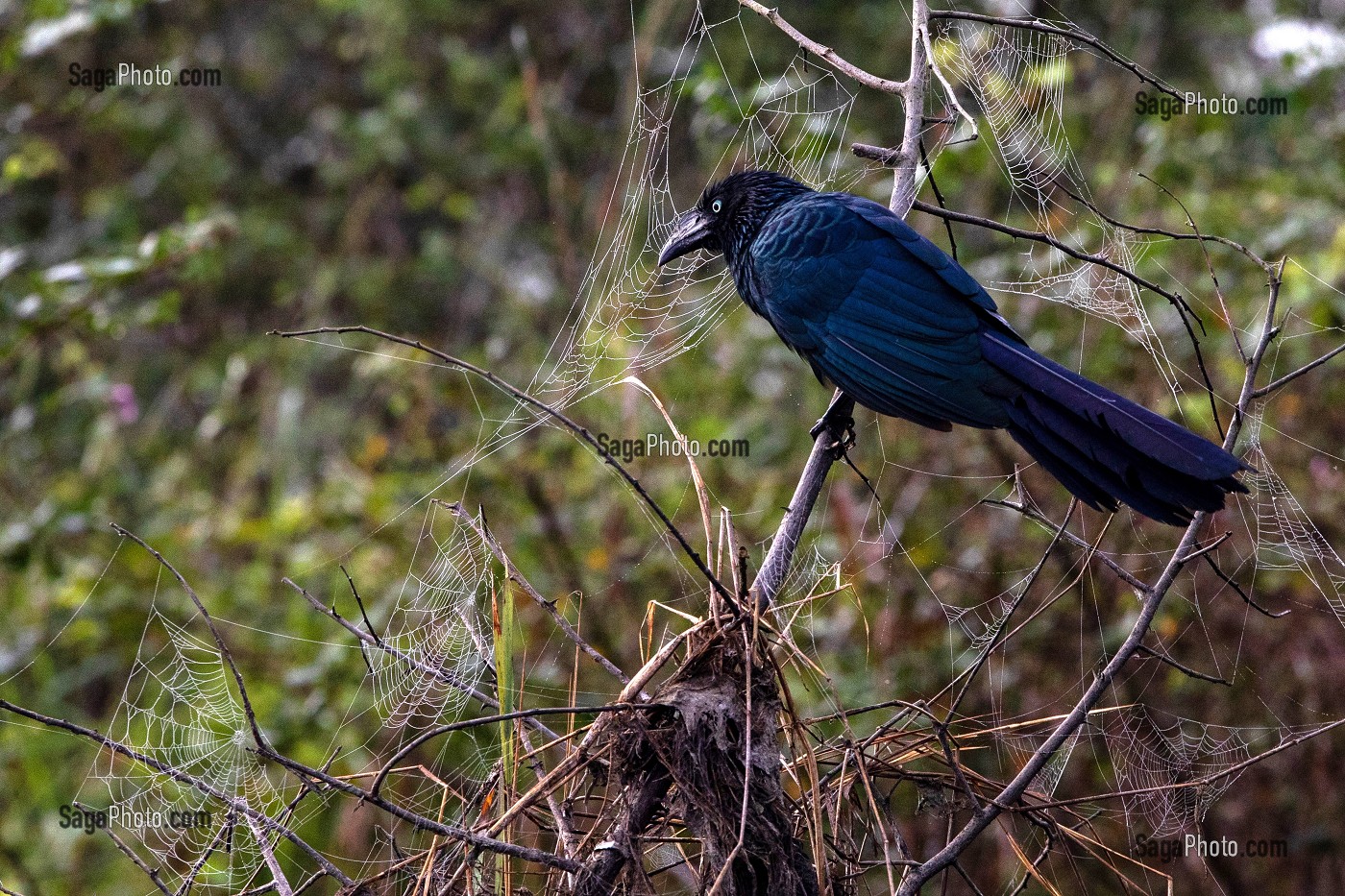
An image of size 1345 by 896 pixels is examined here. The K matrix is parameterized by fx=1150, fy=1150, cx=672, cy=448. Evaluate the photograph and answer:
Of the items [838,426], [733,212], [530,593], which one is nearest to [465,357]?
[733,212]

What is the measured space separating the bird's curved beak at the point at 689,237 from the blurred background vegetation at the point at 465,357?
60cm

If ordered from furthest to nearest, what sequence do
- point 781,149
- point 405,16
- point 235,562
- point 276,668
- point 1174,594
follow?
point 405,16
point 235,562
point 276,668
point 781,149
point 1174,594

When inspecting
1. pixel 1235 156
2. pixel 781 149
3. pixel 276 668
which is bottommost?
pixel 276 668

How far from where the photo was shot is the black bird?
7.09 feet

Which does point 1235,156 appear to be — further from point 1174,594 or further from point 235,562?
point 235,562

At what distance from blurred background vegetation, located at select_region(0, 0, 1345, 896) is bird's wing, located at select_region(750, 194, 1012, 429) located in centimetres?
68

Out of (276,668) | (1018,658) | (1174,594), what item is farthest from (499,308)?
(1174,594)

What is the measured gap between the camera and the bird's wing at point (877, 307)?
2703 mm

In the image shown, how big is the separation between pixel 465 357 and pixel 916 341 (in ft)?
9.52

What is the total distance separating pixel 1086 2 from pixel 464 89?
3781mm

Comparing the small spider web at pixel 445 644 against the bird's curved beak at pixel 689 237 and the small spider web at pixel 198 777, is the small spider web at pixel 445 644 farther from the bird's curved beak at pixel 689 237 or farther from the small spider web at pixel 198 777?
the bird's curved beak at pixel 689 237

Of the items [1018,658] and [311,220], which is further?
[311,220]

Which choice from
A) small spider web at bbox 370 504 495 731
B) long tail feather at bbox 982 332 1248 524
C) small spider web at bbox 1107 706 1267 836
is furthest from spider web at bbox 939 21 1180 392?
small spider web at bbox 370 504 495 731

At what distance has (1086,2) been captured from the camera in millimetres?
6609
